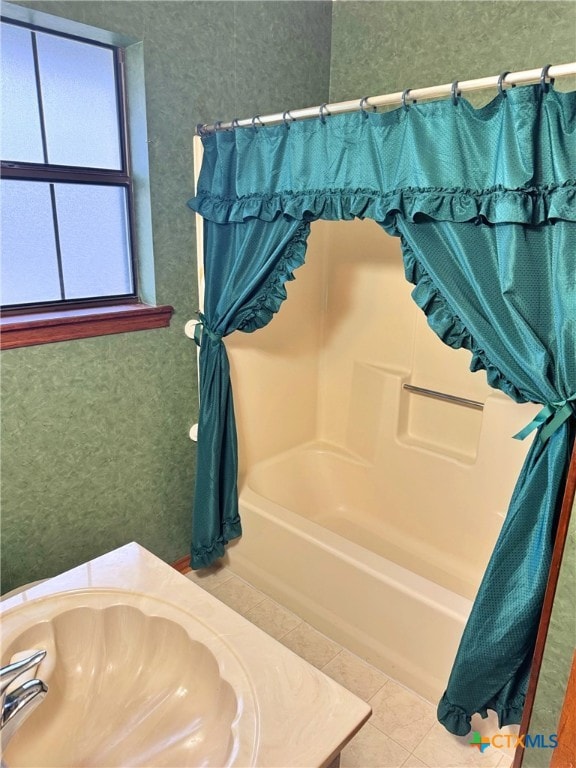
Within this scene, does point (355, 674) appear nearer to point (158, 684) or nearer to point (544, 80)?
point (158, 684)

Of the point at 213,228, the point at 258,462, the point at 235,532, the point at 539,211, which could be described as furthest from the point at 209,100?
the point at 235,532

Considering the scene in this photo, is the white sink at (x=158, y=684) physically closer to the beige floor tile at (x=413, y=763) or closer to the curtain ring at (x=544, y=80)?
the beige floor tile at (x=413, y=763)

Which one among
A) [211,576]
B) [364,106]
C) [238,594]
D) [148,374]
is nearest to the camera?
[364,106]

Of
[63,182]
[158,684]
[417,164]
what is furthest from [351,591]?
[63,182]

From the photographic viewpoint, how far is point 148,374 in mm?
2105

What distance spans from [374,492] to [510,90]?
182 cm

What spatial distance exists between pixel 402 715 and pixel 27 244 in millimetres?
1999

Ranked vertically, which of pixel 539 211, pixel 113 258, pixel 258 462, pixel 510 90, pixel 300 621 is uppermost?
pixel 510 90

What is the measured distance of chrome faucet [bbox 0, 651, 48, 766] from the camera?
34.2 inches

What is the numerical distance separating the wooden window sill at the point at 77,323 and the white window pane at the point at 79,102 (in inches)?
20.4

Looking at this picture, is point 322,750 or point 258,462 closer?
point 322,750

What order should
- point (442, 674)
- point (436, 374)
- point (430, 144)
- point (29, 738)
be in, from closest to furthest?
point (29, 738) → point (430, 144) → point (442, 674) → point (436, 374)

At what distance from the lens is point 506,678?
1476 mm

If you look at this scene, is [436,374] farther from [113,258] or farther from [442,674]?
[113,258]
